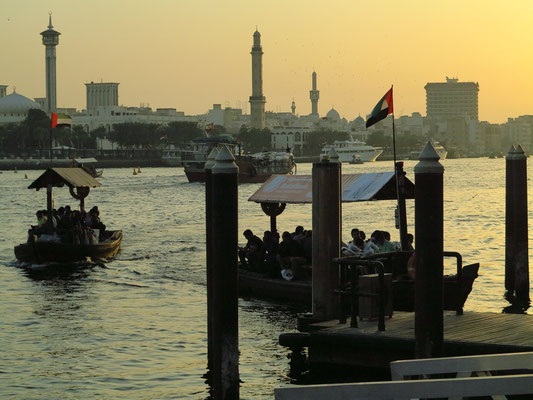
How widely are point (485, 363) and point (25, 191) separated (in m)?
80.6

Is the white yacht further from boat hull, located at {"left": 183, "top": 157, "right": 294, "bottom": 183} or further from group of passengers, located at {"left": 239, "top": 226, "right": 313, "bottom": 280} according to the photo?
group of passengers, located at {"left": 239, "top": 226, "right": 313, "bottom": 280}

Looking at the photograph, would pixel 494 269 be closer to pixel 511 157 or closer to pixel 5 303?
pixel 511 157

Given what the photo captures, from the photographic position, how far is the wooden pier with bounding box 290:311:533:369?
1247cm

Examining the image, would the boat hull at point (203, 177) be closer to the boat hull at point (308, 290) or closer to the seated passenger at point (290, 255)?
the boat hull at point (308, 290)

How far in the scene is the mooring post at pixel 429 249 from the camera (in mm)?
11766

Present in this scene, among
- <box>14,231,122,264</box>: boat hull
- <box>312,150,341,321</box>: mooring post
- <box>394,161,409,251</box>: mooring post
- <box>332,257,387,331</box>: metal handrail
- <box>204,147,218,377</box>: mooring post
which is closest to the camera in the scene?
<box>332,257,387,331</box>: metal handrail

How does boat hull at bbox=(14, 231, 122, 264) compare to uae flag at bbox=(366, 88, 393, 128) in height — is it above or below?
below

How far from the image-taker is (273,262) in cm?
2109

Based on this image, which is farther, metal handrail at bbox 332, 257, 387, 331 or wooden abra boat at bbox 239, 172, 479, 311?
wooden abra boat at bbox 239, 172, 479, 311

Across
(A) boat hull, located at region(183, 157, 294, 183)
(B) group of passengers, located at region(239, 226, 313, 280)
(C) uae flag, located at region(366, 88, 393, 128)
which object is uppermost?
(C) uae flag, located at region(366, 88, 393, 128)

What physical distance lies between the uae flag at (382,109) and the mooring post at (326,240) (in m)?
5.30

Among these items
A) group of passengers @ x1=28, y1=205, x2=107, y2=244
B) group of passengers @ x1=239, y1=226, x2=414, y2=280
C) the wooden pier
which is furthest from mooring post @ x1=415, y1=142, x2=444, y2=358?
group of passengers @ x1=28, y1=205, x2=107, y2=244

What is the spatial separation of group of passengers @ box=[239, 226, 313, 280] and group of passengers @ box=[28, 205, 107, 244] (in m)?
7.46

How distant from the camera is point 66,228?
95.5 feet
